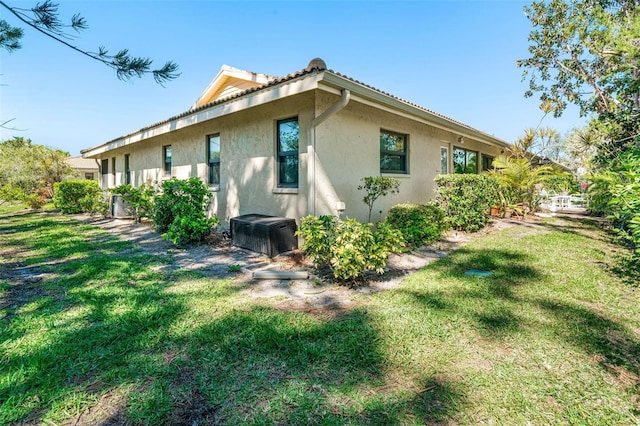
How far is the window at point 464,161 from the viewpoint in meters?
12.1

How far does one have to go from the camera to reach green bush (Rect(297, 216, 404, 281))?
4164mm

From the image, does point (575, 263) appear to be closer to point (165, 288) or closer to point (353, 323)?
point (353, 323)

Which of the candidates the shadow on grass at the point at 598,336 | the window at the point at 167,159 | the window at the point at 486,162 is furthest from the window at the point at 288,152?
the window at the point at 486,162

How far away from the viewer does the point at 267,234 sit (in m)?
5.88

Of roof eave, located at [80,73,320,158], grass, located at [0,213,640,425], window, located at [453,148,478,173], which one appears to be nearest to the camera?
grass, located at [0,213,640,425]

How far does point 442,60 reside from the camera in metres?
12.9

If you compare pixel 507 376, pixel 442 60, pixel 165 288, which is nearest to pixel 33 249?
pixel 165 288

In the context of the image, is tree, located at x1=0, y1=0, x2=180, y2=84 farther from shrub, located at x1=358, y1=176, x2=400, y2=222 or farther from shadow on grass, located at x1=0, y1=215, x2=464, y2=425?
shrub, located at x1=358, y1=176, x2=400, y2=222

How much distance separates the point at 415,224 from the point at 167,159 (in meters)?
9.40

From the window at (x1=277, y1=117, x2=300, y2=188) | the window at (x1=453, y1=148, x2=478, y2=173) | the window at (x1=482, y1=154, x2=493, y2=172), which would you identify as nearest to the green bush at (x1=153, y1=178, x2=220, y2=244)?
the window at (x1=277, y1=117, x2=300, y2=188)

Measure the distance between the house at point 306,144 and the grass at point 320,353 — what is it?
2.78 meters

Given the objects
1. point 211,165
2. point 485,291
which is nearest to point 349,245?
point 485,291

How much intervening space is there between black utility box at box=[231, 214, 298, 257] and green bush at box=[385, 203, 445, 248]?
87.4 inches

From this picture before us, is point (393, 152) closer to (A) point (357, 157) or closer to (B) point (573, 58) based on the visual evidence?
(A) point (357, 157)
